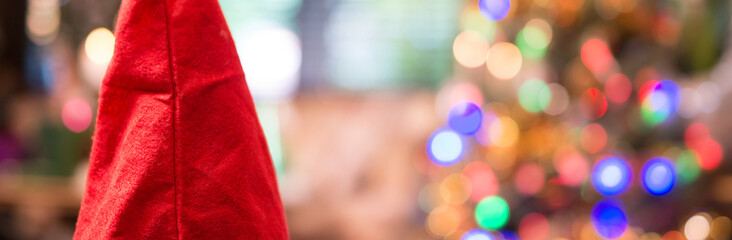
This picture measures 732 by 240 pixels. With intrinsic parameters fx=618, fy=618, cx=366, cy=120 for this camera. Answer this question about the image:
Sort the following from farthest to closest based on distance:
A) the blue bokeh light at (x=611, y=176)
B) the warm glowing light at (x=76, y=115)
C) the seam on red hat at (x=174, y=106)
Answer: the warm glowing light at (x=76, y=115), the blue bokeh light at (x=611, y=176), the seam on red hat at (x=174, y=106)

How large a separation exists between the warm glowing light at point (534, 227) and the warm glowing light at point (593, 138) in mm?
209

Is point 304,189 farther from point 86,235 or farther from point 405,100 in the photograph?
point 86,235

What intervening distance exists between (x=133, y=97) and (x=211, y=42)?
0.06 meters

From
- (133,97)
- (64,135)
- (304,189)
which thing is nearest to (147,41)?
(133,97)

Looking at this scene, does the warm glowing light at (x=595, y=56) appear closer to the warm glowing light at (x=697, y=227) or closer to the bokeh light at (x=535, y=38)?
the bokeh light at (x=535, y=38)

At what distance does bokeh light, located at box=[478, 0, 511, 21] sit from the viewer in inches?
61.1

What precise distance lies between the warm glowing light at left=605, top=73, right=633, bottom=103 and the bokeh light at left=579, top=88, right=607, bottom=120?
0.02 metres

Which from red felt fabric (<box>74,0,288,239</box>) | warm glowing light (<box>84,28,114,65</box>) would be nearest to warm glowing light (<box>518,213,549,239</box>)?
red felt fabric (<box>74,0,288,239</box>)

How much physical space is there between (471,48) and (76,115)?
1.59 metres

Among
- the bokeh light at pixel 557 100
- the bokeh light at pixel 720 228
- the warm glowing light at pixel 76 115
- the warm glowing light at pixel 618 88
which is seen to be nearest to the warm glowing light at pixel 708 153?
the bokeh light at pixel 720 228

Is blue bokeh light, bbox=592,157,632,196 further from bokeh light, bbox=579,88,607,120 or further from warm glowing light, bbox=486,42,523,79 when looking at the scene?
warm glowing light, bbox=486,42,523,79

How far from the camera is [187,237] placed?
14.7 inches

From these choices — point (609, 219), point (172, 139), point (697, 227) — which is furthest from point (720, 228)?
point (172, 139)

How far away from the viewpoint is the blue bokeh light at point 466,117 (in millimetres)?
1688
